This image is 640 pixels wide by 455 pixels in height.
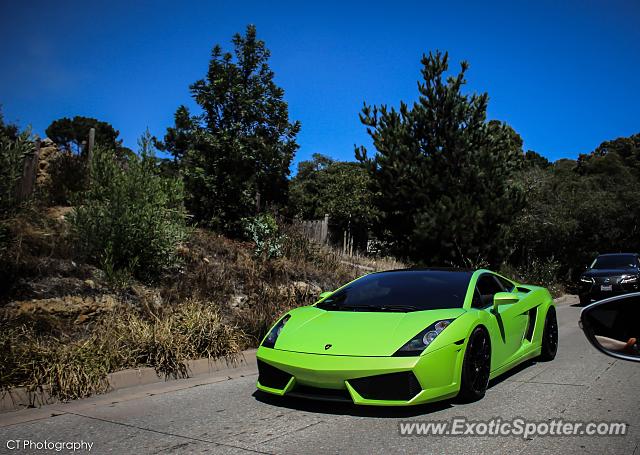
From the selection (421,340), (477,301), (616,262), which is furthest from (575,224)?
(421,340)

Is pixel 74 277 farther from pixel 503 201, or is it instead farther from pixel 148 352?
pixel 503 201

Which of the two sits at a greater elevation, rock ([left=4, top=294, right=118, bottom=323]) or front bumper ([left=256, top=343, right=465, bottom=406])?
rock ([left=4, top=294, right=118, bottom=323])

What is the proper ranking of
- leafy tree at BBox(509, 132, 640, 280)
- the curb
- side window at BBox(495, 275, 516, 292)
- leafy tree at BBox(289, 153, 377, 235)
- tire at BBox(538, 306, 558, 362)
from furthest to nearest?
leafy tree at BBox(289, 153, 377, 235) → leafy tree at BBox(509, 132, 640, 280) → tire at BBox(538, 306, 558, 362) → side window at BBox(495, 275, 516, 292) → the curb

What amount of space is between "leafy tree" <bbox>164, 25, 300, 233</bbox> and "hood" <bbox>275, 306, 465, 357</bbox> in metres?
9.41

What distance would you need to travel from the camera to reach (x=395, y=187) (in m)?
18.5

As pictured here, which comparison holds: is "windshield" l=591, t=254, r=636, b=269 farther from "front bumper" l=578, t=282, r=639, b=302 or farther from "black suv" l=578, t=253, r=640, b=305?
"front bumper" l=578, t=282, r=639, b=302

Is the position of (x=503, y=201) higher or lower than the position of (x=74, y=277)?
higher

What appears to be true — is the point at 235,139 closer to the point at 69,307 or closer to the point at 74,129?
the point at 69,307

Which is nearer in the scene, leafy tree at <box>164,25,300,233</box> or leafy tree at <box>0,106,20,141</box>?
leafy tree at <box>0,106,20,141</box>

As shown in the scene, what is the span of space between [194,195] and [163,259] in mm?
5517

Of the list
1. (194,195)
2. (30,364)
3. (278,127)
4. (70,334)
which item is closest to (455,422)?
(30,364)

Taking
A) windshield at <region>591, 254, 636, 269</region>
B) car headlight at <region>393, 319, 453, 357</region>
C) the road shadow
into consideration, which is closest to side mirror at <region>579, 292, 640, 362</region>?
car headlight at <region>393, 319, 453, 357</region>
